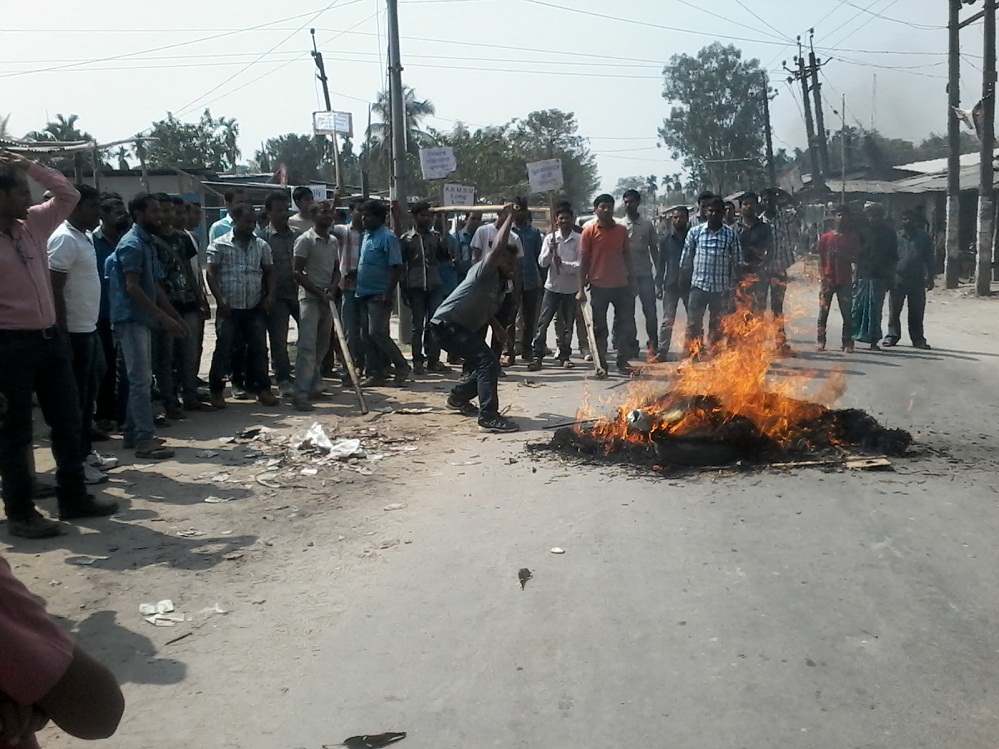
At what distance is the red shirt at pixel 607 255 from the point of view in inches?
448

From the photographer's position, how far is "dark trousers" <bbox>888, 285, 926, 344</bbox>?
43.5 ft

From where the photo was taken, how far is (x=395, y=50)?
58.5 feet

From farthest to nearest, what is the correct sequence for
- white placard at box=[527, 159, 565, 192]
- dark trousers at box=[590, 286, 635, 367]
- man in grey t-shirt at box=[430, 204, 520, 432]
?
1. white placard at box=[527, 159, 565, 192]
2. dark trousers at box=[590, 286, 635, 367]
3. man in grey t-shirt at box=[430, 204, 520, 432]

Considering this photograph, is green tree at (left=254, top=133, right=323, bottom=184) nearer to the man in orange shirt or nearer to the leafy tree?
the leafy tree

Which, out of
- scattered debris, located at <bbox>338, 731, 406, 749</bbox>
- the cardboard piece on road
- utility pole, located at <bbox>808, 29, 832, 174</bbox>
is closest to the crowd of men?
scattered debris, located at <bbox>338, 731, 406, 749</bbox>

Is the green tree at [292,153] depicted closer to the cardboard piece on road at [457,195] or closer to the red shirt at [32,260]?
the cardboard piece on road at [457,195]

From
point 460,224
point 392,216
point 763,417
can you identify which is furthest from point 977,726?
point 460,224

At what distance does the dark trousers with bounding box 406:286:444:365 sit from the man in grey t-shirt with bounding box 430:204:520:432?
298cm

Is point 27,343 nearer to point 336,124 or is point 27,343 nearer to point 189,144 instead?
point 336,124

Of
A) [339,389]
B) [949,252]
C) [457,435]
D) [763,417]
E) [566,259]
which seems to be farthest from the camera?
[949,252]

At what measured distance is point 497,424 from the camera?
8.30 m

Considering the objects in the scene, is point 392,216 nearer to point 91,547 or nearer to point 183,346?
point 183,346

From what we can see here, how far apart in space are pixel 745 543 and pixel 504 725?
2197 mm

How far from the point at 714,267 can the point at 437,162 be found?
847cm
